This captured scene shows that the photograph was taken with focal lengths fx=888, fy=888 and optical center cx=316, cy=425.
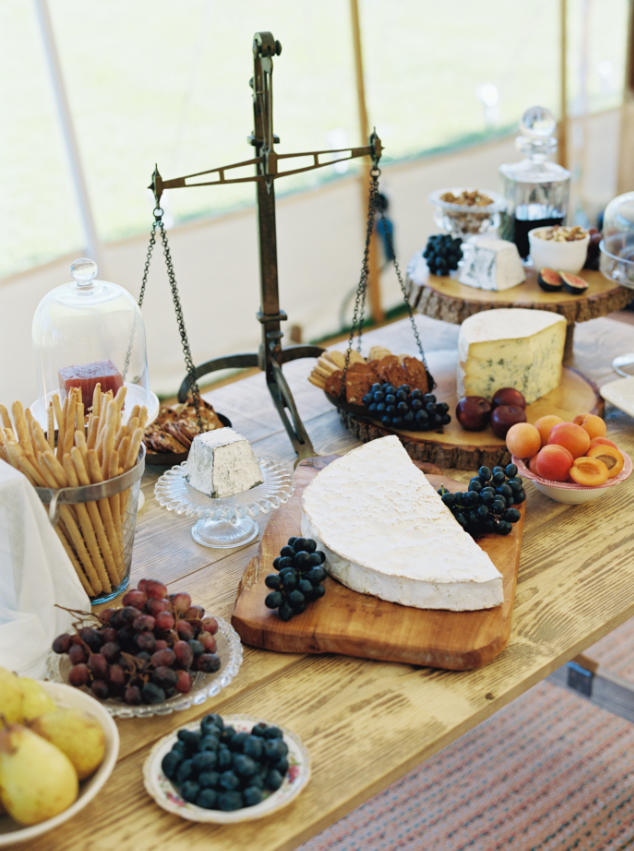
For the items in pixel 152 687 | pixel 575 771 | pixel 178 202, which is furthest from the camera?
pixel 178 202

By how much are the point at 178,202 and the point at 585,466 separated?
2697 mm

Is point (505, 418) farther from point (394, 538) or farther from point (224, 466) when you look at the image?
point (224, 466)

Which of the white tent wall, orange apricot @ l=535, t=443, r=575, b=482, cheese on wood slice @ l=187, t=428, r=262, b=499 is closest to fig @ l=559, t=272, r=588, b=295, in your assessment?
orange apricot @ l=535, t=443, r=575, b=482

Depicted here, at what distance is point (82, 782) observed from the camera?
40.1 inches

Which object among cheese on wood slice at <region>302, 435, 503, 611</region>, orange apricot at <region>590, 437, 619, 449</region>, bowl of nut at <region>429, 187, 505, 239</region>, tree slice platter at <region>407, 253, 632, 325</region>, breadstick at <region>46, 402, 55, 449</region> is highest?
breadstick at <region>46, 402, 55, 449</region>

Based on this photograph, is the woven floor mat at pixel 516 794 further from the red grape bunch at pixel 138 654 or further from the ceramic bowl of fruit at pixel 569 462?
the red grape bunch at pixel 138 654

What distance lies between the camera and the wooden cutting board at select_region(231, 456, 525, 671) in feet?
4.15

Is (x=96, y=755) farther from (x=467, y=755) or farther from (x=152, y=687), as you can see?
(x=467, y=755)

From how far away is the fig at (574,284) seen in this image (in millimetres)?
2135

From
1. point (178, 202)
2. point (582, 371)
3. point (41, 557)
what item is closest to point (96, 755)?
point (41, 557)

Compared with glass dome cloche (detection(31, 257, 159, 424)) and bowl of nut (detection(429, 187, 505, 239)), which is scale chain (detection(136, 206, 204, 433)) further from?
bowl of nut (detection(429, 187, 505, 239))

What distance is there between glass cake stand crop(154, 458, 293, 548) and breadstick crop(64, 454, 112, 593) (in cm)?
13

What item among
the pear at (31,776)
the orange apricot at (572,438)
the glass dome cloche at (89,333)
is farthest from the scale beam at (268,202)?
the pear at (31,776)

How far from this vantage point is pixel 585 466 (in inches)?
64.3
